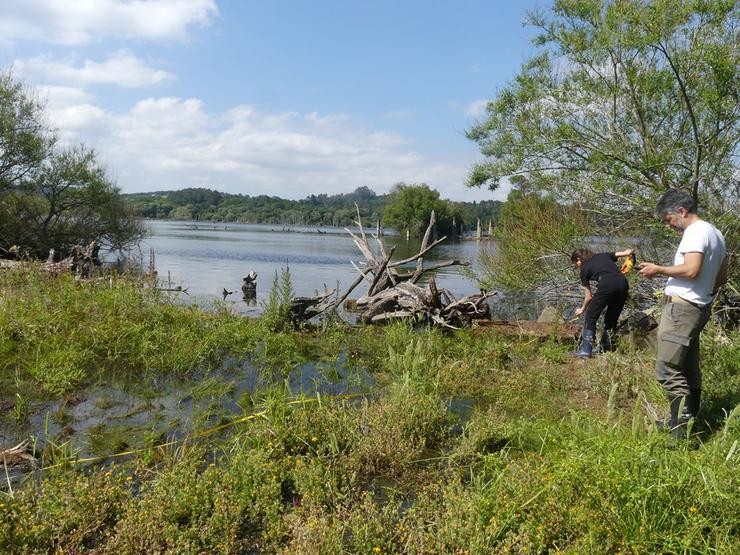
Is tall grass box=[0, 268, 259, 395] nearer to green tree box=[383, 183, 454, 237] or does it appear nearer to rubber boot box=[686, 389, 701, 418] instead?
rubber boot box=[686, 389, 701, 418]

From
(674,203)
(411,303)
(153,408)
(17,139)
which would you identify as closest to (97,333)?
(153,408)

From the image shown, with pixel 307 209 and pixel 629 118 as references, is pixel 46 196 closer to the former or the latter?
pixel 629 118

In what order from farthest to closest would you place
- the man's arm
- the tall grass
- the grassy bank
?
1. the tall grass
2. the man's arm
3. the grassy bank

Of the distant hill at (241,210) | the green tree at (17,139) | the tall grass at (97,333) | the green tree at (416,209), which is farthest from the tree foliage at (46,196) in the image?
the distant hill at (241,210)

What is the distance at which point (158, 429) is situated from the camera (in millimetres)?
5188

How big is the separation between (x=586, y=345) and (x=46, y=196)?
27.8 m

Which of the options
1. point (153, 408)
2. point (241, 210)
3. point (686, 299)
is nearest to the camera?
point (686, 299)

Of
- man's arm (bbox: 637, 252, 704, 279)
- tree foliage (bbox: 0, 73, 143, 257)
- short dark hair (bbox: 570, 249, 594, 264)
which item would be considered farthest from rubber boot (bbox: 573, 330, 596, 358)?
tree foliage (bbox: 0, 73, 143, 257)

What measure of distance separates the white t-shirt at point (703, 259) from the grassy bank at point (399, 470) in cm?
94

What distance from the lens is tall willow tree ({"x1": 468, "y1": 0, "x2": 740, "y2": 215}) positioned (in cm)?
916

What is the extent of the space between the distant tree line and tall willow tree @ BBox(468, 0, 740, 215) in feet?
222

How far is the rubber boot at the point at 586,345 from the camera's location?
808cm

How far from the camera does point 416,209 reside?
83688 millimetres

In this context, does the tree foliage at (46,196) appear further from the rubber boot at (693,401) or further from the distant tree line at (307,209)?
the distant tree line at (307,209)
